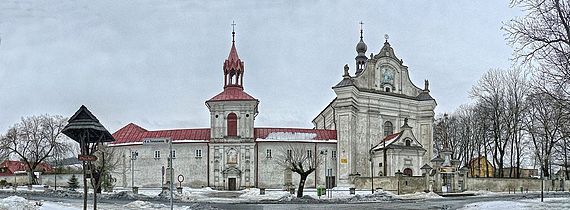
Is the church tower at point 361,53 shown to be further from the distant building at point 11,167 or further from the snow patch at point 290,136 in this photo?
the distant building at point 11,167

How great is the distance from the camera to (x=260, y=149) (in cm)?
6344

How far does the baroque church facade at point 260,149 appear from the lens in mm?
62844

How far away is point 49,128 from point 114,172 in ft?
61.0

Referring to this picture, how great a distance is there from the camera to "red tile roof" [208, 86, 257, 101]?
64188mm

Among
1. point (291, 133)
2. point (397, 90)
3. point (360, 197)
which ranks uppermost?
point (397, 90)

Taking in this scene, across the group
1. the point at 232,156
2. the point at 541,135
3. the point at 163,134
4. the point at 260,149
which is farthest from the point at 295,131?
the point at 541,135

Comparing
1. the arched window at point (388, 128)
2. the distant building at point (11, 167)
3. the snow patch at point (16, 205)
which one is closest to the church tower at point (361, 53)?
the arched window at point (388, 128)

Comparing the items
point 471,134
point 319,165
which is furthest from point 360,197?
point 471,134

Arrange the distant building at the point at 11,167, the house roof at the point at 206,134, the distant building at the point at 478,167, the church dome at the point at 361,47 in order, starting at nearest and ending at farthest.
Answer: the house roof at the point at 206,134 < the distant building at the point at 478,167 < the church dome at the point at 361,47 < the distant building at the point at 11,167

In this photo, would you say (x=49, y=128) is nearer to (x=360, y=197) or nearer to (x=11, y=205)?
(x=360, y=197)

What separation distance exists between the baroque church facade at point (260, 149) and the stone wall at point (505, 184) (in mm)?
5770

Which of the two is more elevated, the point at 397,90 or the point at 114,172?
the point at 397,90

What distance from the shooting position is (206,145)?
63.5m

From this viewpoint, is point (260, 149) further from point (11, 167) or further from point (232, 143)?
point (11, 167)
